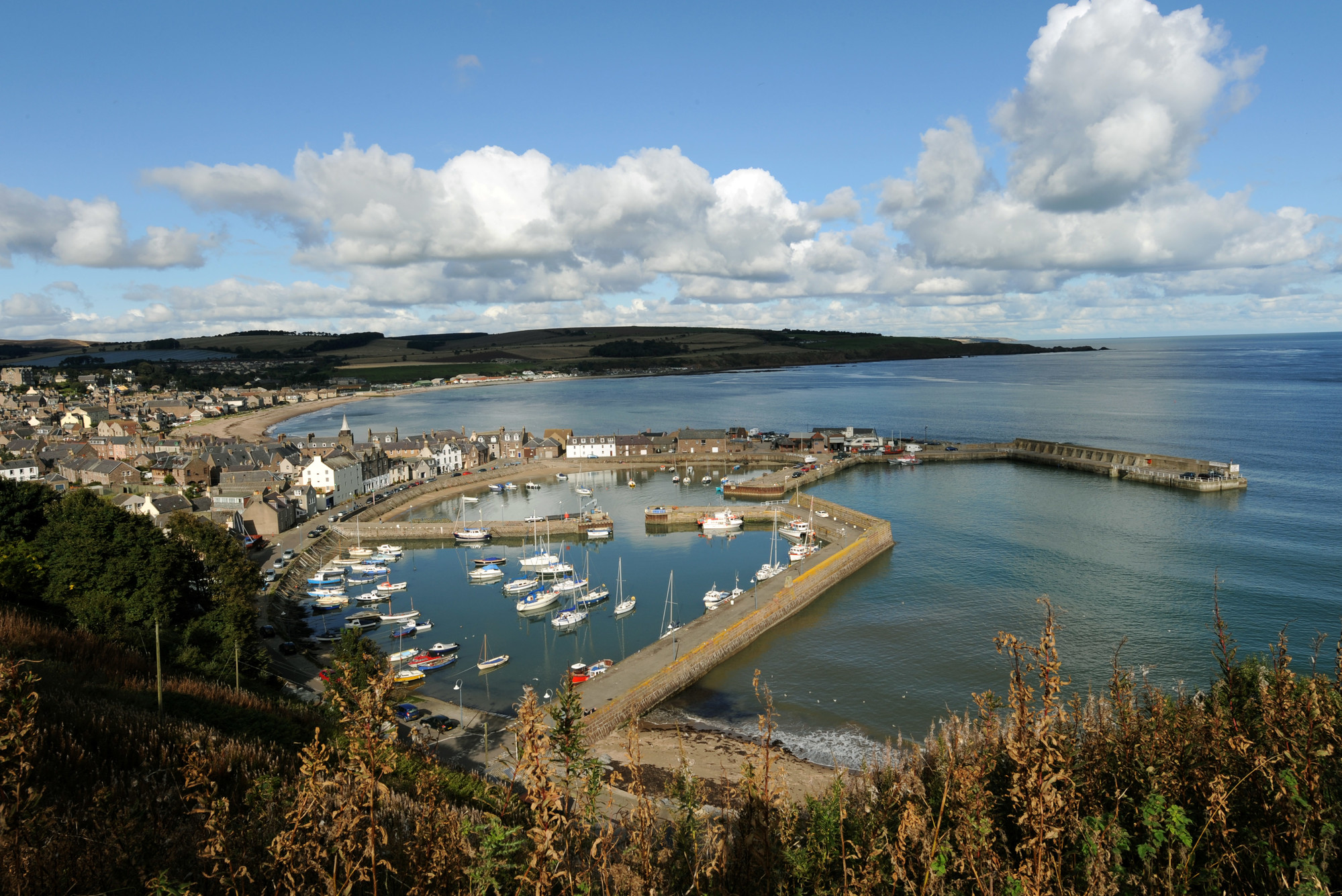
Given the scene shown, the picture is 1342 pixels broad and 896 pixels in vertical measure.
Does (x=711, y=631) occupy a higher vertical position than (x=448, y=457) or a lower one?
lower

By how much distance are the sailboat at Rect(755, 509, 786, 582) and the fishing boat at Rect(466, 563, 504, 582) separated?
11362 mm

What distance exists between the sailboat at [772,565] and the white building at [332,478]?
26.3 m

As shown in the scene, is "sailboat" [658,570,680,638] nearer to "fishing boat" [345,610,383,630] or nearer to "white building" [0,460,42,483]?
"fishing boat" [345,610,383,630]

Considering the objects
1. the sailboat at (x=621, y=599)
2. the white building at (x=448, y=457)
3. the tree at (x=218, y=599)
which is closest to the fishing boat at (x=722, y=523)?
the sailboat at (x=621, y=599)

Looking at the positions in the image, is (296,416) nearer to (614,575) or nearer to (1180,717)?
(614,575)

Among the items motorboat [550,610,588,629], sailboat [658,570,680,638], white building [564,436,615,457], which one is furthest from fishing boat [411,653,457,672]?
white building [564,436,615,457]

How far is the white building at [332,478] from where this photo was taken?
142 ft

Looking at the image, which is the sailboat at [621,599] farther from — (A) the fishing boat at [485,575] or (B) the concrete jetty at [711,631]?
(A) the fishing boat at [485,575]

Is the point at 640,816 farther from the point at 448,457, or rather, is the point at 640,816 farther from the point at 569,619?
the point at 448,457

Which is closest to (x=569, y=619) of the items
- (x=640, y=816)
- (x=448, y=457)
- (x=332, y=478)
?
(x=640, y=816)

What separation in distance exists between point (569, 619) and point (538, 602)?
2.16 metres

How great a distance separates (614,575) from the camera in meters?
32.2

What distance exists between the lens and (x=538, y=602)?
27797 millimetres

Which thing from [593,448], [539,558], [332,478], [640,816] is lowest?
[539,558]
